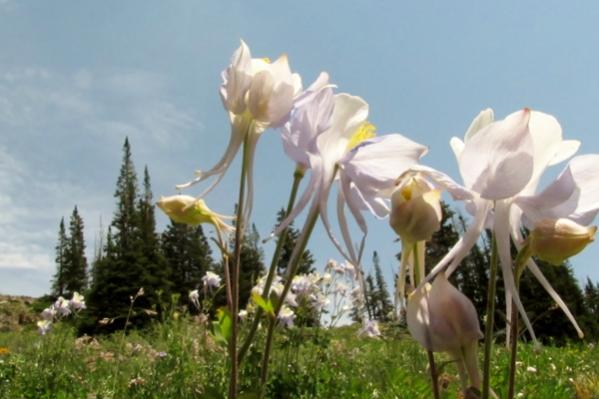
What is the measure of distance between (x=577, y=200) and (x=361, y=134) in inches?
15.0

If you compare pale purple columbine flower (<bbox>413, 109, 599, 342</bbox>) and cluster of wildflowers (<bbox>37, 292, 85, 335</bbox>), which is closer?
pale purple columbine flower (<bbox>413, 109, 599, 342</bbox>)

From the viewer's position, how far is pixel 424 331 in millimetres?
574

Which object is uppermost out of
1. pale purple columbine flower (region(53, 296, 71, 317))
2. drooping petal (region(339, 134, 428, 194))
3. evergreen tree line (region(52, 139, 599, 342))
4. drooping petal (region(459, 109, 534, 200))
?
evergreen tree line (region(52, 139, 599, 342))

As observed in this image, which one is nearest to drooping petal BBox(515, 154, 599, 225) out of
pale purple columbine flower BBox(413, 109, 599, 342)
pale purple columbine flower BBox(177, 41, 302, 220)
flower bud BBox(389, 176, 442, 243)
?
pale purple columbine flower BBox(413, 109, 599, 342)

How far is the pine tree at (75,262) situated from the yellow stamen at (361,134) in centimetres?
4643

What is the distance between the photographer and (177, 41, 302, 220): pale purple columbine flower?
875mm

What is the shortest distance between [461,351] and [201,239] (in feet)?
145

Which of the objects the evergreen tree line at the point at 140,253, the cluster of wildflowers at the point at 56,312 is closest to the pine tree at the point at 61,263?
the evergreen tree line at the point at 140,253

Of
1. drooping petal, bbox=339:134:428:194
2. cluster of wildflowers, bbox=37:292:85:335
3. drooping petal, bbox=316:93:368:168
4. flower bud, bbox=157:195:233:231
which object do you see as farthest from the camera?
cluster of wildflowers, bbox=37:292:85:335

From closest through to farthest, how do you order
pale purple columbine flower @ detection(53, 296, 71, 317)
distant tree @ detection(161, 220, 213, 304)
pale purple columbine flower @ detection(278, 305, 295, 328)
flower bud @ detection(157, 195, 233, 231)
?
flower bud @ detection(157, 195, 233, 231) < pale purple columbine flower @ detection(278, 305, 295, 328) < pale purple columbine flower @ detection(53, 296, 71, 317) < distant tree @ detection(161, 220, 213, 304)

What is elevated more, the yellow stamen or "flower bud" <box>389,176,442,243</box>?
the yellow stamen

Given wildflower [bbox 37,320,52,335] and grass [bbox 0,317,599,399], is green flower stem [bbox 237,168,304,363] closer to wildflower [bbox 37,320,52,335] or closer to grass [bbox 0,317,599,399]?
grass [bbox 0,317,599,399]

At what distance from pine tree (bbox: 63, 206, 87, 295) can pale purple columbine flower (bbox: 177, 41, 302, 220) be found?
46362 mm

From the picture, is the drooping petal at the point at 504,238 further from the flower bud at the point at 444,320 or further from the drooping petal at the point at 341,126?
the drooping petal at the point at 341,126
